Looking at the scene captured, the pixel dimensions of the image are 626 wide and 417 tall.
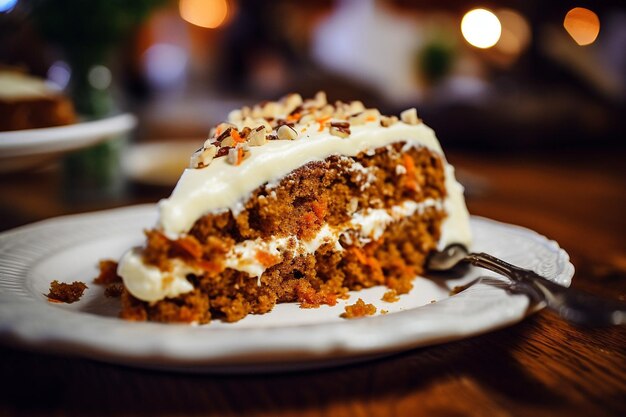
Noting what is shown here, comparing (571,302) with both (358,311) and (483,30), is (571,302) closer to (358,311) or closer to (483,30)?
(358,311)

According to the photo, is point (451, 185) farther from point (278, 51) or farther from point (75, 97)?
point (278, 51)

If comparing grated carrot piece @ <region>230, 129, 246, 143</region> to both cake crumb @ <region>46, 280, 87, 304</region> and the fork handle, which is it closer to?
cake crumb @ <region>46, 280, 87, 304</region>

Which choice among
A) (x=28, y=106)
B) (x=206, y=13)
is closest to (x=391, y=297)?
(x=28, y=106)

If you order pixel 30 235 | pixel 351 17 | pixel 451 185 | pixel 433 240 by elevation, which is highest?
pixel 351 17

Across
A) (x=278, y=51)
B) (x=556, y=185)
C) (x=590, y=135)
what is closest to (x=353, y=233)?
(x=556, y=185)

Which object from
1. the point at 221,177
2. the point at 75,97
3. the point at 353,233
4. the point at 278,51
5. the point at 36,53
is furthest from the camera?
the point at 278,51

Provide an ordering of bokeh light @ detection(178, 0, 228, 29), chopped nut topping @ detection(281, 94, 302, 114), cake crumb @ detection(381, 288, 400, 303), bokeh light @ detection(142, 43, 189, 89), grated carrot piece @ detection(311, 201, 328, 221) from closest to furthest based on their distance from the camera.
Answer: cake crumb @ detection(381, 288, 400, 303)
grated carrot piece @ detection(311, 201, 328, 221)
chopped nut topping @ detection(281, 94, 302, 114)
bokeh light @ detection(142, 43, 189, 89)
bokeh light @ detection(178, 0, 228, 29)

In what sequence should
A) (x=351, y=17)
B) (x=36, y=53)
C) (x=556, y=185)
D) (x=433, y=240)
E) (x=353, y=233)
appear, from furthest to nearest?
(x=351, y=17) → (x=36, y=53) → (x=556, y=185) → (x=433, y=240) → (x=353, y=233)

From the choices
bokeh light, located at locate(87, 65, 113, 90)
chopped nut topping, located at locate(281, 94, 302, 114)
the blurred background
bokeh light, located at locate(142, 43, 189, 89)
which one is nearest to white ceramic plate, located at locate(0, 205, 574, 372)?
chopped nut topping, located at locate(281, 94, 302, 114)
